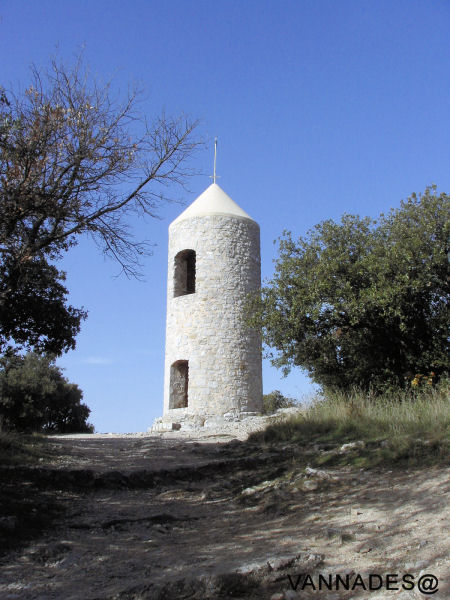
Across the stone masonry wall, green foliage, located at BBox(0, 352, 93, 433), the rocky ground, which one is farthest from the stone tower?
the rocky ground

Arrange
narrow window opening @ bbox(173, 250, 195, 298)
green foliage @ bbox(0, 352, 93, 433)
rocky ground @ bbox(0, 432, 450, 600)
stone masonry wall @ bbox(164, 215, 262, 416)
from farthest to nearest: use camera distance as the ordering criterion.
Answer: green foliage @ bbox(0, 352, 93, 433) < narrow window opening @ bbox(173, 250, 195, 298) < stone masonry wall @ bbox(164, 215, 262, 416) < rocky ground @ bbox(0, 432, 450, 600)

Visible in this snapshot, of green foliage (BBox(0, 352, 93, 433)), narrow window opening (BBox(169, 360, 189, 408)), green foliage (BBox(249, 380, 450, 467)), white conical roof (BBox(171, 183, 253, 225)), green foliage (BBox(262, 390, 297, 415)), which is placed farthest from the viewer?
green foliage (BBox(262, 390, 297, 415))

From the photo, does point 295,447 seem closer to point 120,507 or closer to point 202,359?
point 120,507

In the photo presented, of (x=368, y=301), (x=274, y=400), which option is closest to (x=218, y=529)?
(x=368, y=301)

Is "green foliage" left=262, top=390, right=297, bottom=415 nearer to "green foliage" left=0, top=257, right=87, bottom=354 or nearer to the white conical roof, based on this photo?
the white conical roof

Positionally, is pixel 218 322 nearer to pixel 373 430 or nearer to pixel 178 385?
pixel 178 385

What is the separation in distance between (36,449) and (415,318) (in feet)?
27.1

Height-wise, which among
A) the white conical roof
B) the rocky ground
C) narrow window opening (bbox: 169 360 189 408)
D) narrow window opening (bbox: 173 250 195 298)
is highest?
the white conical roof

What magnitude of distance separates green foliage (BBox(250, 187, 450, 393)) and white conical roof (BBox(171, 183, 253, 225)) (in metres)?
3.93

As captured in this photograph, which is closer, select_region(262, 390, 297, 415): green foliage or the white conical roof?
the white conical roof

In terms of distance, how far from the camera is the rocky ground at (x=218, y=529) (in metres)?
3.56

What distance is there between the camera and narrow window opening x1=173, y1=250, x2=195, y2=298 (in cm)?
Result: 1705

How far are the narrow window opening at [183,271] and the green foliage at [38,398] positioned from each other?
5772mm

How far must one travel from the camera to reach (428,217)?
1234 centimetres
